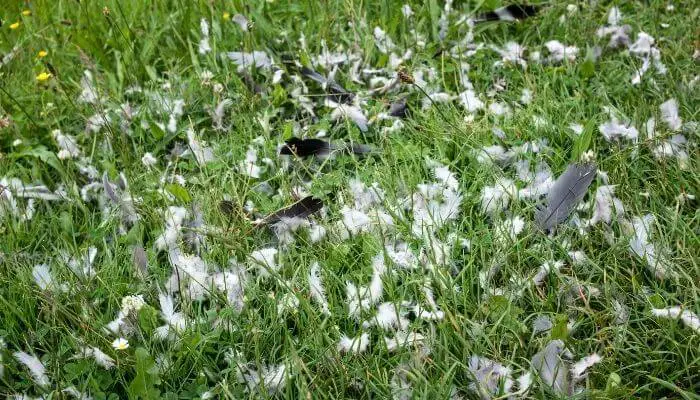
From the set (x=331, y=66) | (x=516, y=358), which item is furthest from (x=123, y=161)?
(x=516, y=358)

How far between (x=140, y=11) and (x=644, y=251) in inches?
88.5

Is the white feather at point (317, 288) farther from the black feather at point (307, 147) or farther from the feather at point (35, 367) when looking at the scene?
the feather at point (35, 367)

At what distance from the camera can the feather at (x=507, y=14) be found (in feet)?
9.94

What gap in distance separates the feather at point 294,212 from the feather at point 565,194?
2.02 feet

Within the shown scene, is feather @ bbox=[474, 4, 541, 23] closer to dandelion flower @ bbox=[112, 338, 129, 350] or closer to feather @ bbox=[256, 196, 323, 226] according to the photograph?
feather @ bbox=[256, 196, 323, 226]

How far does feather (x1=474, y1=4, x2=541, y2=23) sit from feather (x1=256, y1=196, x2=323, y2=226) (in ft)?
4.26

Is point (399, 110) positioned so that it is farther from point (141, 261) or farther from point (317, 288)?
point (141, 261)

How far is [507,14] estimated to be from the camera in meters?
3.03

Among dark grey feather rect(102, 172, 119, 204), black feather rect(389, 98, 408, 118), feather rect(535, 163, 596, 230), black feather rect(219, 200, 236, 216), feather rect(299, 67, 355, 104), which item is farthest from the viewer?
feather rect(299, 67, 355, 104)

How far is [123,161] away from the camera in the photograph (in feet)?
8.23

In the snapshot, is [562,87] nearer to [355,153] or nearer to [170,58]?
[355,153]

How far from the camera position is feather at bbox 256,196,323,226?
2.14 m

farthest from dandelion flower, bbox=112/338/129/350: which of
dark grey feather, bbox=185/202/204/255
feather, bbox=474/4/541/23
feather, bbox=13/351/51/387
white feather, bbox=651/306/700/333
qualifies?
feather, bbox=474/4/541/23

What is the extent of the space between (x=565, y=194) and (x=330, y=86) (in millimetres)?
1034
